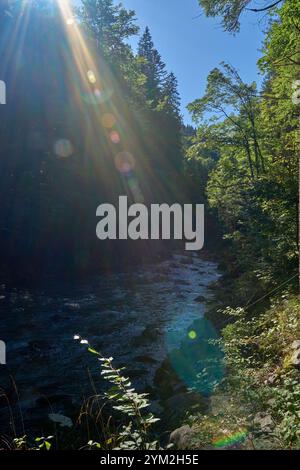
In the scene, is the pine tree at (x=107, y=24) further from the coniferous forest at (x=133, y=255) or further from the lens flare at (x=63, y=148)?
the lens flare at (x=63, y=148)

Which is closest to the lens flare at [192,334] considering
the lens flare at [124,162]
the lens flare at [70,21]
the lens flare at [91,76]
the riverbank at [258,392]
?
the riverbank at [258,392]

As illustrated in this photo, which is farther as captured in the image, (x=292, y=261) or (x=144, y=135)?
(x=144, y=135)

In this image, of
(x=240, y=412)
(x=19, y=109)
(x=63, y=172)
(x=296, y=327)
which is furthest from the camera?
(x=63, y=172)

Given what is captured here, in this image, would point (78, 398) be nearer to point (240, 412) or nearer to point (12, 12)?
point (240, 412)

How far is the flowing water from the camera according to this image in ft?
24.6

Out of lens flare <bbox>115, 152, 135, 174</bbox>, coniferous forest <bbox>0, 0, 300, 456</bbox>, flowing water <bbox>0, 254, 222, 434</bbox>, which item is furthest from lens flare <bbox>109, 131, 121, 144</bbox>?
flowing water <bbox>0, 254, 222, 434</bbox>

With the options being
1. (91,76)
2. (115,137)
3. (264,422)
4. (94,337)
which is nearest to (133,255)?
(115,137)

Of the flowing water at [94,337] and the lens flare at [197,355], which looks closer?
the lens flare at [197,355]

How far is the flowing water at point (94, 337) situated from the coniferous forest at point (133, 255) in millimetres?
63

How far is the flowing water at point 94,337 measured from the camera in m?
7.49

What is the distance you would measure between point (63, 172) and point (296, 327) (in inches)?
842

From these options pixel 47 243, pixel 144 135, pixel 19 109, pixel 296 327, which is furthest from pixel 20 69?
pixel 296 327

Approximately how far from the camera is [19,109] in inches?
880
